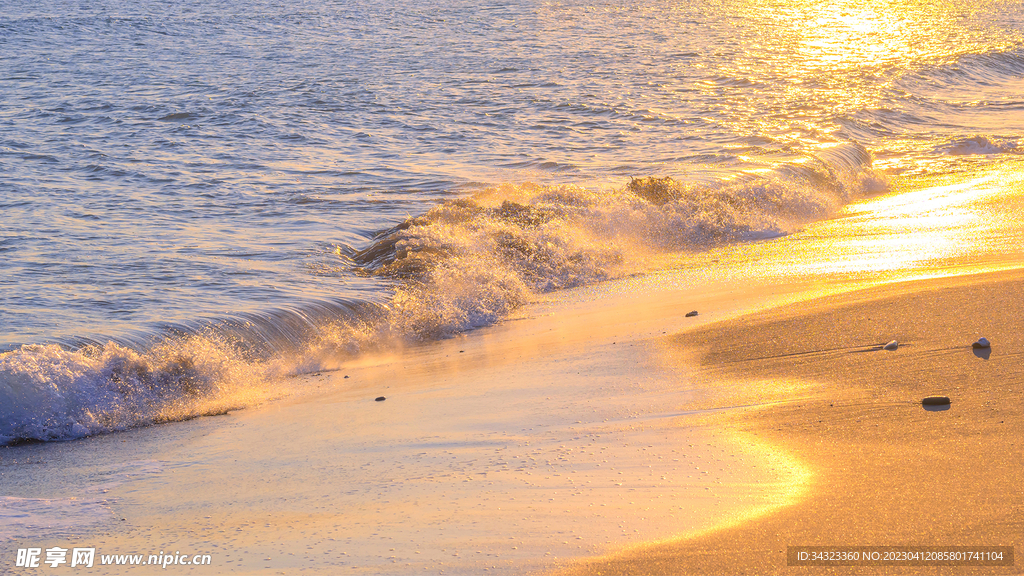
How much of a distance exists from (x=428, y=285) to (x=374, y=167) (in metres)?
4.43

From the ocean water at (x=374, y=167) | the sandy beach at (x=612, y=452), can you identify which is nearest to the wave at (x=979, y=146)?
the ocean water at (x=374, y=167)

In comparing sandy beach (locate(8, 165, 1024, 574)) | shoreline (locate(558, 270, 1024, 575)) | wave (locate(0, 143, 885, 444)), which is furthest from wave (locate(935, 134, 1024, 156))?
shoreline (locate(558, 270, 1024, 575))

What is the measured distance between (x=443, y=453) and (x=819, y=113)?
12051 millimetres

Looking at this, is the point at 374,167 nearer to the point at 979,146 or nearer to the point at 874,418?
the point at 874,418

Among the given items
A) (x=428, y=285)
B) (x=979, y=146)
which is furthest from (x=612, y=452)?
(x=979, y=146)

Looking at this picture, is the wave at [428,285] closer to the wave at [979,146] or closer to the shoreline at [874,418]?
the wave at [979,146]

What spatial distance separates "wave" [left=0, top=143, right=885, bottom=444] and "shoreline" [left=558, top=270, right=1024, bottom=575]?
2.23m

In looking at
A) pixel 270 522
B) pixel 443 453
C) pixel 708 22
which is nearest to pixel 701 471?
pixel 443 453

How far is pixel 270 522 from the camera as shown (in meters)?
3.26

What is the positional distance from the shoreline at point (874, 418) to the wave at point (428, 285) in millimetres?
2226

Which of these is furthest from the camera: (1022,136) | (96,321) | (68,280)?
(1022,136)

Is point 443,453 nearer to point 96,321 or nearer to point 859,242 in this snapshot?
point 96,321

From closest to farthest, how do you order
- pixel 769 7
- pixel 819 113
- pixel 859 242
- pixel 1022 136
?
pixel 859 242, pixel 1022 136, pixel 819 113, pixel 769 7

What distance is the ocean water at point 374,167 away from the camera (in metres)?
5.93
